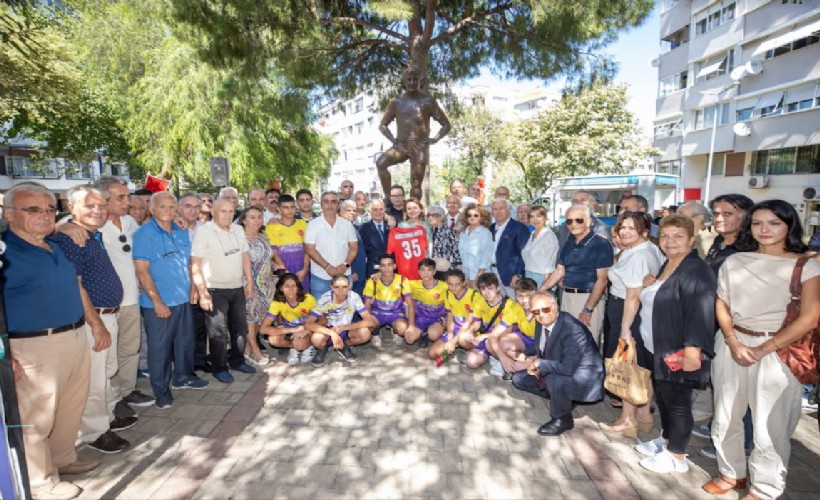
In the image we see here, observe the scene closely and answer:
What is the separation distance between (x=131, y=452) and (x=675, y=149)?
3141 centimetres

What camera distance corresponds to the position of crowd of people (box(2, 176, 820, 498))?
8.75 feet

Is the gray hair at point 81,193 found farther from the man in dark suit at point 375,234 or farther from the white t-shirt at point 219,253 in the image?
the man in dark suit at point 375,234

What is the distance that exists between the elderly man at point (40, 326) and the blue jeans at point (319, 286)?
2894 millimetres

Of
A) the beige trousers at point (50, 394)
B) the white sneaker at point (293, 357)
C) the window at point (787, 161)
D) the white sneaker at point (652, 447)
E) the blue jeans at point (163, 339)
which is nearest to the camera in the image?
the beige trousers at point (50, 394)

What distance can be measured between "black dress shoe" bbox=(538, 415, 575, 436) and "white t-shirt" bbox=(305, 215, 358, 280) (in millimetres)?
3065

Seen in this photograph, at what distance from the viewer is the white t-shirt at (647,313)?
3164 mm

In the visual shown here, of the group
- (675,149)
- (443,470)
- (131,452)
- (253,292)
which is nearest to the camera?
(443,470)

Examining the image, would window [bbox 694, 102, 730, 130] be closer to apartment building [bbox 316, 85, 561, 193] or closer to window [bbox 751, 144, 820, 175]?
window [bbox 751, 144, 820, 175]

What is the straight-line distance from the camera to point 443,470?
3133 mm

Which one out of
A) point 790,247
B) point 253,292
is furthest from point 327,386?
point 790,247

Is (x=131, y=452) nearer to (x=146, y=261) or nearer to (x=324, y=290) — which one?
(x=146, y=261)

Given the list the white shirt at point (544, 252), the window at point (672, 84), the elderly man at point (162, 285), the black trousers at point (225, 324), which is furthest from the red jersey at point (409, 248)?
the window at point (672, 84)

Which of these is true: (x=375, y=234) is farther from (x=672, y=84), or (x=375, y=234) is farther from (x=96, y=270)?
(x=672, y=84)

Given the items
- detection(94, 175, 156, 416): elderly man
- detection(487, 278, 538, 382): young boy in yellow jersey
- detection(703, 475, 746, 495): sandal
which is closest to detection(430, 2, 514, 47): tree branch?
detection(487, 278, 538, 382): young boy in yellow jersey
